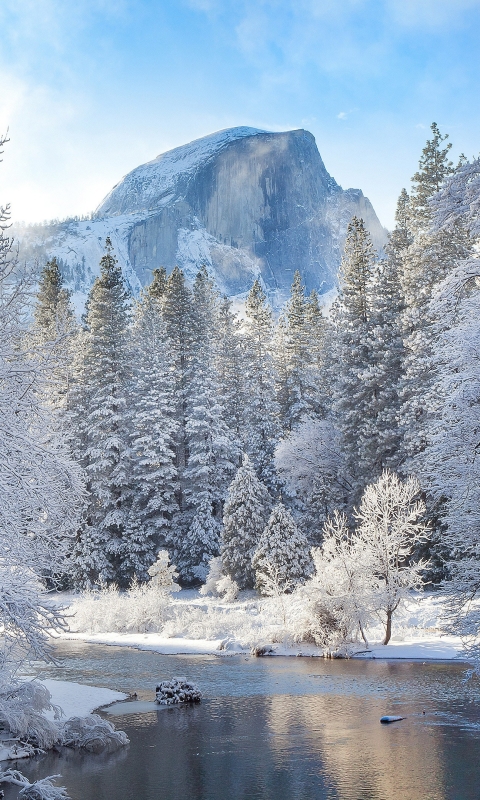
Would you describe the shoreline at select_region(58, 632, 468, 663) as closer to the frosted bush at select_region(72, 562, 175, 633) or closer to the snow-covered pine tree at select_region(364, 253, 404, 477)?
the frosted bush at select_region(72, 562, 175, 633)

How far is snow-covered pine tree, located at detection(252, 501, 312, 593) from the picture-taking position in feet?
109

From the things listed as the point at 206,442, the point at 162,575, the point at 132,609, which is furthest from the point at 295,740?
the point at 206,442

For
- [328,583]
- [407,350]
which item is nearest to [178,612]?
[328,583]

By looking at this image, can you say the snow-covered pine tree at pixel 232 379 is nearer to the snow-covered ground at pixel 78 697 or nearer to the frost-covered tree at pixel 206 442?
the frost-covered tree at pixel 206 442

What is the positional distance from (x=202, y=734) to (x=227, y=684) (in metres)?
5.18

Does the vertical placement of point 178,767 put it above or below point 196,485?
below

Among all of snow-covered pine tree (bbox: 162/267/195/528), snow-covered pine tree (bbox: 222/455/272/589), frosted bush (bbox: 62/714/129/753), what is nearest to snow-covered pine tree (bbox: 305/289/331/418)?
snow-covered pine tree (bbox: 162/267/195/528)

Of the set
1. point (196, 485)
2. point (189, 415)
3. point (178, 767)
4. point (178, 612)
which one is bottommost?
point (178, 767)

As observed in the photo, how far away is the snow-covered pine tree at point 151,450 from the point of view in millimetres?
40844

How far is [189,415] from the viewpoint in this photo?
4456 centimetres

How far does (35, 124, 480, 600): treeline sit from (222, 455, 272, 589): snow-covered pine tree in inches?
4.8

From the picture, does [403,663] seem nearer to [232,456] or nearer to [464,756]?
[464,756]


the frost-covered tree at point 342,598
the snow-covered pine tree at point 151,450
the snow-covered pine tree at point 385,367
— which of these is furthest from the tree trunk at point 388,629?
the snow-covered pine tree at point 151,450

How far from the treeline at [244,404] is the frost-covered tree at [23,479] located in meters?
19.7
